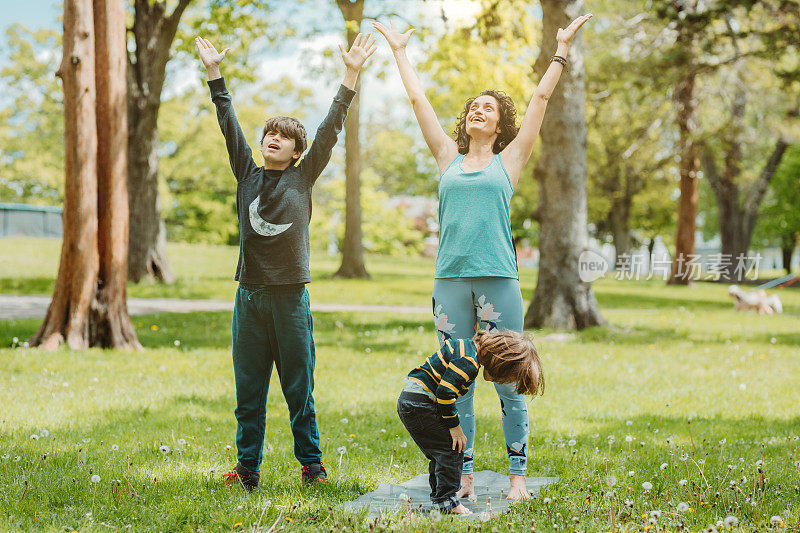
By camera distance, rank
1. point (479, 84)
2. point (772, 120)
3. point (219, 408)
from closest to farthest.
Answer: point (219, 408) < point (479, 84) < point (772, 120)

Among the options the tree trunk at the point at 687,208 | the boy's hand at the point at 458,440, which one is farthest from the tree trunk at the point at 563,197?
the tree trunk at the point at 687,208

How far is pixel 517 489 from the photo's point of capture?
3.67m

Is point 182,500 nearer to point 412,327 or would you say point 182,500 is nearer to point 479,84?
point 412,327

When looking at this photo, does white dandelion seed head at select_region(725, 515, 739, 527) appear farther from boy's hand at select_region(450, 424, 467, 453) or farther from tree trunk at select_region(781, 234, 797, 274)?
tree trunk at select_region(781, 234, 797, 274)

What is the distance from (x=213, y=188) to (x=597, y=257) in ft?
124

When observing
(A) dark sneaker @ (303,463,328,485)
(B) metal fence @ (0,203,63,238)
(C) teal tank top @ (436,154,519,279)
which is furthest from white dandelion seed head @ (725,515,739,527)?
(B) metal fence @ (0,203,63,238)

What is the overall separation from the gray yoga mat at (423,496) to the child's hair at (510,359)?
1.96 feet

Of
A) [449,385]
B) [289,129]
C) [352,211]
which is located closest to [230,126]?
[289,129]

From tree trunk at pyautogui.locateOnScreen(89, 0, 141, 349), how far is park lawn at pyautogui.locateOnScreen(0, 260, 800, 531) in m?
0.56

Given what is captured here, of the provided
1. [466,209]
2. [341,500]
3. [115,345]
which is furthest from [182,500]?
[115,345]

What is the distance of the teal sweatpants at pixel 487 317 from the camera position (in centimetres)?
360

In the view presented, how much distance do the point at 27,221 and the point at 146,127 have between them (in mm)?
19126

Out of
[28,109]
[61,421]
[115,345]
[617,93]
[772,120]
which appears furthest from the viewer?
[28,109]

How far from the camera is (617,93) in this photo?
16.5 metres
